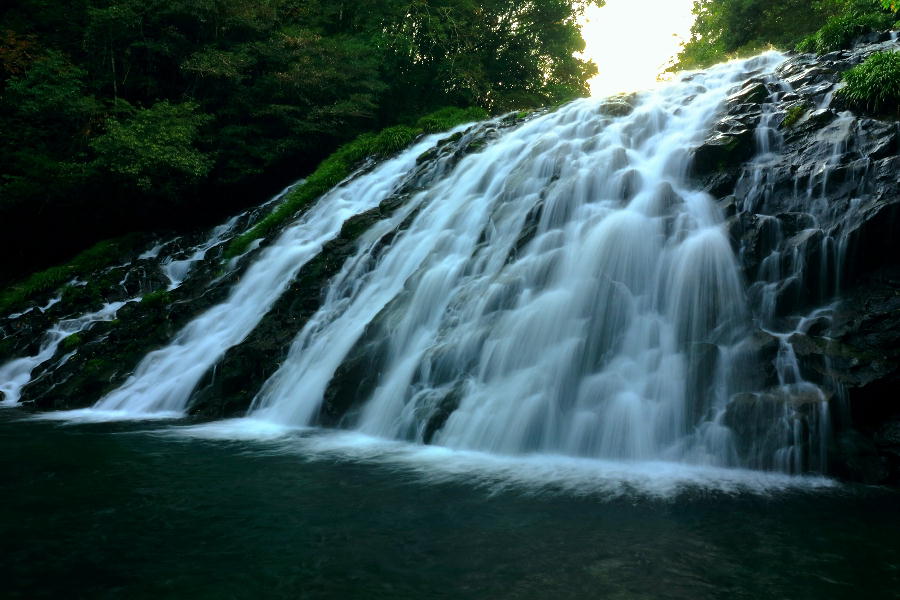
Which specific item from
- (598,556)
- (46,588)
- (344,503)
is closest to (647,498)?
(598,556)

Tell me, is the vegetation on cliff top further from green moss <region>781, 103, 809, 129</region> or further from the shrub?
green moss <region>781, 103, 809, 129</region>

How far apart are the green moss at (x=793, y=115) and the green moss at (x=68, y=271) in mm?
14006

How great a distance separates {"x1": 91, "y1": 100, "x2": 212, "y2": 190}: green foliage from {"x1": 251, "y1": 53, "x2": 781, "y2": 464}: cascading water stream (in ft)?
25.3

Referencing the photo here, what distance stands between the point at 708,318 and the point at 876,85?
3482 millimetres

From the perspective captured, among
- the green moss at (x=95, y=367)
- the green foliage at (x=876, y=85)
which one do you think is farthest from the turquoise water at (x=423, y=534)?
the green foliage at (x=876, y=85)

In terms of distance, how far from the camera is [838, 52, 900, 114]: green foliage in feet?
19.7

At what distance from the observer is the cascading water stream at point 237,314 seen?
7625mm

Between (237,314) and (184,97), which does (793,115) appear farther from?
(184,97)

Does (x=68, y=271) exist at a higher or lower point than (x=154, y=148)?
lower

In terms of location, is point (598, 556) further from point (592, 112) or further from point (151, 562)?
point (592, 112)

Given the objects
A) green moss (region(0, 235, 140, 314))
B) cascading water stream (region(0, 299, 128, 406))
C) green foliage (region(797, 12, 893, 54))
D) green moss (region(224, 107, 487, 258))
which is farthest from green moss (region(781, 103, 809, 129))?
green moss (region(0, 235, 140, 314))

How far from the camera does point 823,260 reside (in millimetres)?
5008

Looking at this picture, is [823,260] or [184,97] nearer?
[823,260]

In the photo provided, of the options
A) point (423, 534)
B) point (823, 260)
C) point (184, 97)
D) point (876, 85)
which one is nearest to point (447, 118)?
point (184, 97)
